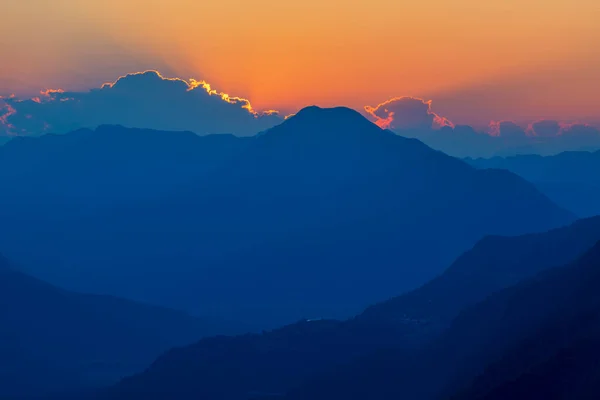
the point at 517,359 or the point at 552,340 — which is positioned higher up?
the point at 552,340

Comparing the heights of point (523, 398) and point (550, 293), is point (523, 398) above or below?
below

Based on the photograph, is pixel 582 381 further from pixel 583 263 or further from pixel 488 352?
pixel 583 263

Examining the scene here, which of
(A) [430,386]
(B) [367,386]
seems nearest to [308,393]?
(B) [367,386]

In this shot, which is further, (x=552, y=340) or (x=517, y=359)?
(x=517, y=359)

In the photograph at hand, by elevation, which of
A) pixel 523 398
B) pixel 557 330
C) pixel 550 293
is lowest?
pixel 523 398

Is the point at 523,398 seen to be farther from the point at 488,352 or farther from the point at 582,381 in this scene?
the point at 488,352

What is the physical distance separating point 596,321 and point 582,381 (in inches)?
975

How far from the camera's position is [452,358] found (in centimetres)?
18838

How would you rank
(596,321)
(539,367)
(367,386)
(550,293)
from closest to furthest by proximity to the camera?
(539,367), (596,321), (550,293), (367,386)

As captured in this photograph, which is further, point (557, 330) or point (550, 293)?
point (550, 293)

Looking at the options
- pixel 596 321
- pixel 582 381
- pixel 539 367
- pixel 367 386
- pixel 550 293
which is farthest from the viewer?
pixel 367 386

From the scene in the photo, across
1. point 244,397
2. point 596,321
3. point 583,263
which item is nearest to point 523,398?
point 596,321

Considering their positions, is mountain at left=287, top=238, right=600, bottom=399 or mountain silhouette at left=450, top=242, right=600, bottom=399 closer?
mountain silhouette at left=450, top=242, right=600, bottom=399

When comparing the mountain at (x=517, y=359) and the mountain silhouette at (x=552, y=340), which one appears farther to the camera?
the mountain at (x=517, y=359)
